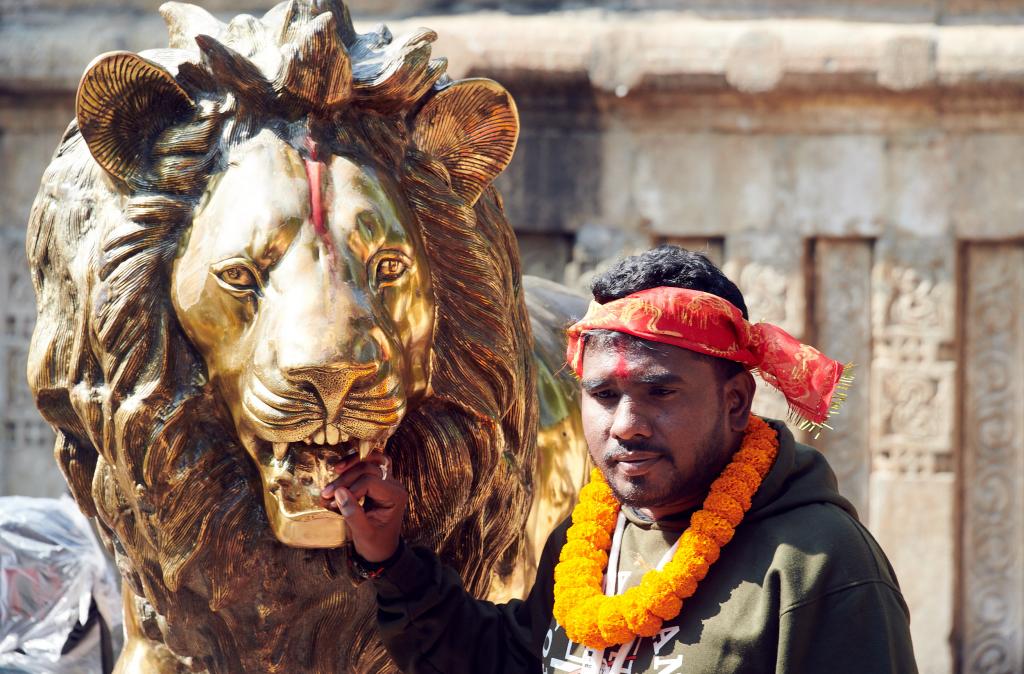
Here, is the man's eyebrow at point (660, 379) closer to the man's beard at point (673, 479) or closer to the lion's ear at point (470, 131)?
the man's beard at point (673, 479)

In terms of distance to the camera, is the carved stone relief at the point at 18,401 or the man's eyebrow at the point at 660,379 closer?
the man's eyebrow at the point at 660,379

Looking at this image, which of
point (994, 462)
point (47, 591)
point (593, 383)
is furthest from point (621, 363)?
point (994, 462)

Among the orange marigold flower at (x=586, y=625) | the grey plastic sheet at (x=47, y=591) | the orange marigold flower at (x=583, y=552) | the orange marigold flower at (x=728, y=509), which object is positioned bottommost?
the grey plastic sheet at (x=47, y=591)

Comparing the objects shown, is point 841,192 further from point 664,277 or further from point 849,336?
→ point 664,277

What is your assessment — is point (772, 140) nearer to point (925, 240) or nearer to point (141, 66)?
point (925, 240)

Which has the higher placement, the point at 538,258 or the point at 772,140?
the point at 772,140

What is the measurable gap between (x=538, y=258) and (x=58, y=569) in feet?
7.47

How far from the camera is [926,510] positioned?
4.84 m

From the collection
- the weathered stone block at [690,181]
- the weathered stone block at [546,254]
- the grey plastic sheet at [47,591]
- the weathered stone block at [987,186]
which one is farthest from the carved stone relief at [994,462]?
the grey plastic sheet at [47,591]

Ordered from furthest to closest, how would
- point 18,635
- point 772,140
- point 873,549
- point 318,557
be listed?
point 772,140 < point 18,635 < point 318,557 < point 873,549

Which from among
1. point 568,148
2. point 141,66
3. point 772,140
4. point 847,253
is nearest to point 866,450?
point 847,253

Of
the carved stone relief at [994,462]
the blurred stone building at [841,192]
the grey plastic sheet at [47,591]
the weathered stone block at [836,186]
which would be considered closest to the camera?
the grey plastic sheet at [47,591]

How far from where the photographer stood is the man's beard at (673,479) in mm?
1657

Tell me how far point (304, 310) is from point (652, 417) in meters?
0.40
